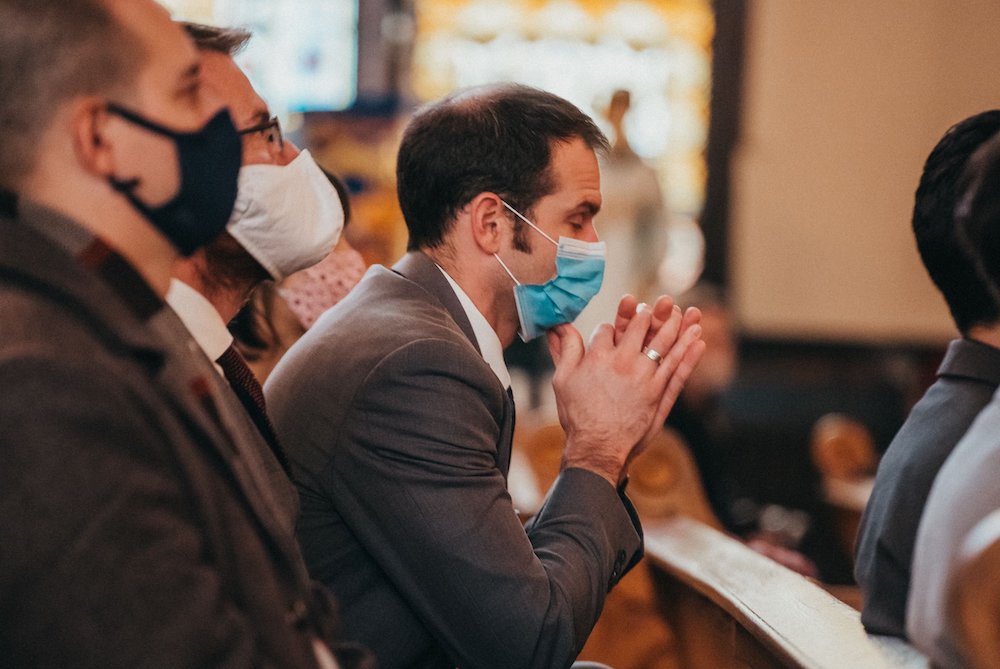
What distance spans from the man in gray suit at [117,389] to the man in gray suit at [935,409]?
0.90 meters

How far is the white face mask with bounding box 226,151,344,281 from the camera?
2.02 m

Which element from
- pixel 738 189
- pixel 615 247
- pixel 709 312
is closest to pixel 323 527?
pixel 709 312

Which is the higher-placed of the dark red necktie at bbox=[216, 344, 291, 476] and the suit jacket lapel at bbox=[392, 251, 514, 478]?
the suit jacket lapel at bbox=[392, 251, 514, 478]

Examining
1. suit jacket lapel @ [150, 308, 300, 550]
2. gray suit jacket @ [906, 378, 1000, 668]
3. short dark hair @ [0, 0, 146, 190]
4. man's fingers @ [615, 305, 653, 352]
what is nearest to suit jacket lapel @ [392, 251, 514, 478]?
man's fingers @ [615, 305, 653, 352]

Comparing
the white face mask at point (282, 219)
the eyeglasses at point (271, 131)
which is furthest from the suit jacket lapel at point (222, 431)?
the eyeglasses at point (271, 131)

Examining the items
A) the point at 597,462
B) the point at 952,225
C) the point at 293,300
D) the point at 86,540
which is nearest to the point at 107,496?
the point at 86,540

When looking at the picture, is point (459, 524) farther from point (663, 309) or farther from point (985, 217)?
point (985, 217)

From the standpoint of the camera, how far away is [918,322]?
8648 millimetres

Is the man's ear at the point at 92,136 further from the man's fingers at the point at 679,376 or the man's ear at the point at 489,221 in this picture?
the man's fingers at the point at 679,376

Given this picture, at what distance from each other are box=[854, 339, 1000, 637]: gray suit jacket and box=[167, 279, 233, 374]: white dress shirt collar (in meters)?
1.10

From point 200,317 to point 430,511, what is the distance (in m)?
0.51

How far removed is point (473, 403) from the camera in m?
1.97

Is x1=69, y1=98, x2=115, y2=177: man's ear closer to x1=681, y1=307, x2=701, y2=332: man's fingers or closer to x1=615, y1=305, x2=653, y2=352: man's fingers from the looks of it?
x1=615, y1=305, x2=653, y2=352: man's fingers

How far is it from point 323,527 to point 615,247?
5676mm
